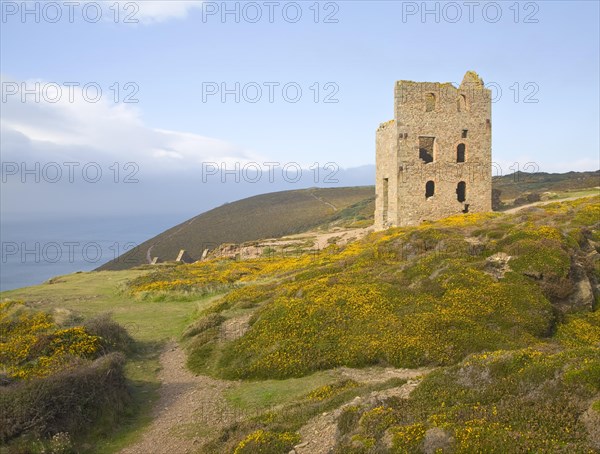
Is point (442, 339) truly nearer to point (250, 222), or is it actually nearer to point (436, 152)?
point (436, 152)

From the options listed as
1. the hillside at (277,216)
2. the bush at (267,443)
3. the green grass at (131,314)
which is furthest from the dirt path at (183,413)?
the hillside at (277,216)

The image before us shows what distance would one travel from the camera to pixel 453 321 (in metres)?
13.8

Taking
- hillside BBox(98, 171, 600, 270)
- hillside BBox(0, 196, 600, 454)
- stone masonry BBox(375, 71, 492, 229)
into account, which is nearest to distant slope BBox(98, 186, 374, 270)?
hillside BBox(98, 171, 600, 270)

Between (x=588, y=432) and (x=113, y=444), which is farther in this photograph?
(x=113, y=444)

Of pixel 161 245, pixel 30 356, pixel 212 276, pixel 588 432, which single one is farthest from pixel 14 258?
pixel 588 432

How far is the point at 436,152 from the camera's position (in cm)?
3675

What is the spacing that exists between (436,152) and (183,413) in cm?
3040

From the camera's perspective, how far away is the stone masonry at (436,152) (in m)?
35.8

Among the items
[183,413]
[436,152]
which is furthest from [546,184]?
[183,413]

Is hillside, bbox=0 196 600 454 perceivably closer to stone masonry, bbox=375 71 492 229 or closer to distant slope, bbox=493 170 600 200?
stone masonry, bbox=375 71 492 229

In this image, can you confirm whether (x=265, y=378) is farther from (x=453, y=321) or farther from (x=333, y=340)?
(x=453, y=321)

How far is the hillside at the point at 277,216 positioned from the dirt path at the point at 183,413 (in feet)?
171

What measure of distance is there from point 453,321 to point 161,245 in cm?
8035

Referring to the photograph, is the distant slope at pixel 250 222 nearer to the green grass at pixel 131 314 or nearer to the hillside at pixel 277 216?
the hillside at pixel 277 216
